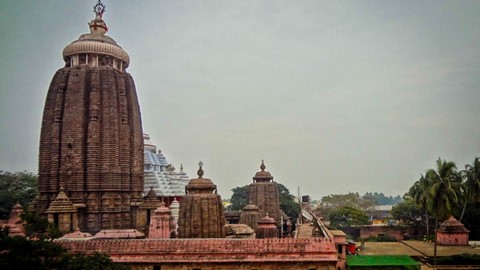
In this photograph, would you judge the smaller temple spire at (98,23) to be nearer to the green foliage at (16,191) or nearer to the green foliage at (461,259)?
the green foliage at (16,191)

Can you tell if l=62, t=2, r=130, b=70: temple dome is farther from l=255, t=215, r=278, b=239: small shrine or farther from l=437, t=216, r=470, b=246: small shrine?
l=437, t=216, r=470, b=246: small shrine

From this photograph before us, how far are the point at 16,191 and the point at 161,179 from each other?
12.8 m

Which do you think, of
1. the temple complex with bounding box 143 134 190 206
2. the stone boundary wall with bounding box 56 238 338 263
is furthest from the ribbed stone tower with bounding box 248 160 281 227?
the stone boundary wall with bounding box 56 238 338 263

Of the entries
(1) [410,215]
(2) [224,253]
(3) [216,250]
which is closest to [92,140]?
(3) [216,250]

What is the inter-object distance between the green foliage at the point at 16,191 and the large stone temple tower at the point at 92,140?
10.1 meters

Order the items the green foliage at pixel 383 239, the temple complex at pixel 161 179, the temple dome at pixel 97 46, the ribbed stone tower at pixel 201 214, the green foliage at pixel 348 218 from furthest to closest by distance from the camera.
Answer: the green foliage at pixel 348 218 → the green foliage at pixel 383 239 → the temple complex at pixel 161 179 → the temple dome at pixel 97 46 → the ribbed stone tower at pixel 201 214

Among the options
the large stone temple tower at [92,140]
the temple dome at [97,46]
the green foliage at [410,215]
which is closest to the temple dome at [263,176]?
the large stone temple tower at [92,140]

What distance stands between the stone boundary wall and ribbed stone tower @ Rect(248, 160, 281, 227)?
1494cm

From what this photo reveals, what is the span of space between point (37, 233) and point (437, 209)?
26.4 meters

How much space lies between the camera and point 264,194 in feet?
108

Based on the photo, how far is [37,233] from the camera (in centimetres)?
1388

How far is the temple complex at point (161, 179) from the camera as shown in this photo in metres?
34.2

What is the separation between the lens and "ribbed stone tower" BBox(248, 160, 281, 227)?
32.6 metres

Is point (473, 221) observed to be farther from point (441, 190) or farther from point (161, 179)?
point (161, 179)
